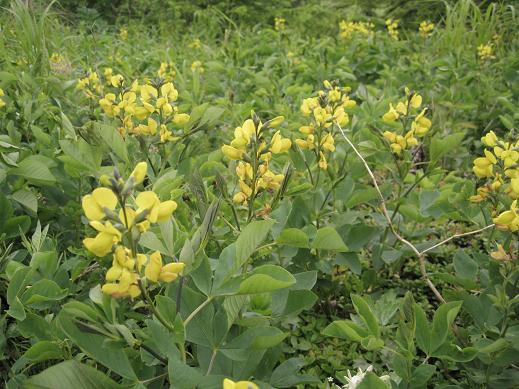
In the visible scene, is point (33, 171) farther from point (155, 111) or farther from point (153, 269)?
point (153, 269)

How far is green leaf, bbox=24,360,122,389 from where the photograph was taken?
0.85m

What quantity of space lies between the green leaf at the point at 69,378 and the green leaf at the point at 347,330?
45cm

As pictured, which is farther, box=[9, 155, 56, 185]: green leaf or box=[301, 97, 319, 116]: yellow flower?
box=[301, 97, 319, 116]: yellow flower

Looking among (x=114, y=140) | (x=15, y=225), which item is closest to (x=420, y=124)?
(x=114, y=140)

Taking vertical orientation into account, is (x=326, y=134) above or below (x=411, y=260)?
above

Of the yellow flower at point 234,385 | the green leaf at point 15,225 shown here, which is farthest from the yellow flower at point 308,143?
the yellow flower at point 234,385

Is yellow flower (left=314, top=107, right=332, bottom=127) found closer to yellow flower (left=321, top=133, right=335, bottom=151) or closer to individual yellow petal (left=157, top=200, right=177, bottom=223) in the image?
yellow flower (left=321, top=133, right=335, bottom=151)

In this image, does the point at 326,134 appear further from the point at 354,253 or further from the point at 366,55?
the point at 366,55

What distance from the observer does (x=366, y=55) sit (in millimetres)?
4594

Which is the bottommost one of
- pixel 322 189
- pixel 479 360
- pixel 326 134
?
pixel 479 360

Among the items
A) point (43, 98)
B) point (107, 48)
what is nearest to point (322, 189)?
point (43, 98)

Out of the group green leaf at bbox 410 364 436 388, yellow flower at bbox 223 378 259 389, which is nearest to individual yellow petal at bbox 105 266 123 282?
yellow flower at bbox 223 378 259 389

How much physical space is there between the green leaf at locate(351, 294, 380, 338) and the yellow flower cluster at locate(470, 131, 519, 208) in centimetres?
50

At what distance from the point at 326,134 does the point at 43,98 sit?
3.79ft
